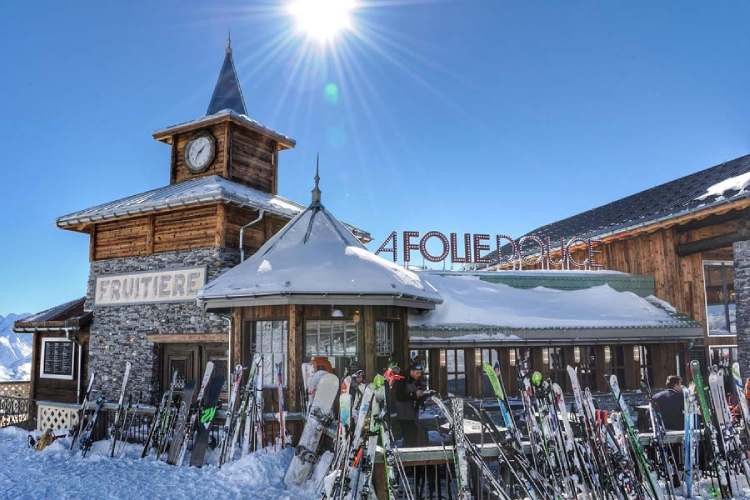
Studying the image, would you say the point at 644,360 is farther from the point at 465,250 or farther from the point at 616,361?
the point at 465,250

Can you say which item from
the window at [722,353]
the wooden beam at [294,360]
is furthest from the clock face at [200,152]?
the window at [722,353]

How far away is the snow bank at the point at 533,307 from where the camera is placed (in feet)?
46.3

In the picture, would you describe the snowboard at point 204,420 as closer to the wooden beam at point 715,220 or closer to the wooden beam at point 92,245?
the wooden beam at point 92,245

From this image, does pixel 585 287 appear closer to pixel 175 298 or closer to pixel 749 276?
pixel 749 276

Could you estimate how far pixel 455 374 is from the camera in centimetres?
1414

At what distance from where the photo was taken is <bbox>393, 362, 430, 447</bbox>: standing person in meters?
10.8

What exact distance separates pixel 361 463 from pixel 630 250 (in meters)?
14.0

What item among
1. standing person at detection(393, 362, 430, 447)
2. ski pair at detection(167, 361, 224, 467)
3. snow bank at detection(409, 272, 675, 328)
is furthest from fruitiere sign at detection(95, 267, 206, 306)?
standing person at detection(393, 362, 430, 447)

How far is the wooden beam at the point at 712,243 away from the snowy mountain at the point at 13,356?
85.5 metres

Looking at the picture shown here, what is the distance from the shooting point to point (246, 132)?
17328mm

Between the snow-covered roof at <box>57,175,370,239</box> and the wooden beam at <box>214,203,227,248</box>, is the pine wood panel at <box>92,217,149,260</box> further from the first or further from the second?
the wooden beam at <box>214,203,227,248</box>

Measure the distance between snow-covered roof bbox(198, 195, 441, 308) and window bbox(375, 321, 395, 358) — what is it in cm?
77

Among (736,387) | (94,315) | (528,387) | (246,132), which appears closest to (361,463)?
(528,387)

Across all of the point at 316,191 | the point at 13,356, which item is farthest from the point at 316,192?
the point at 13,356
